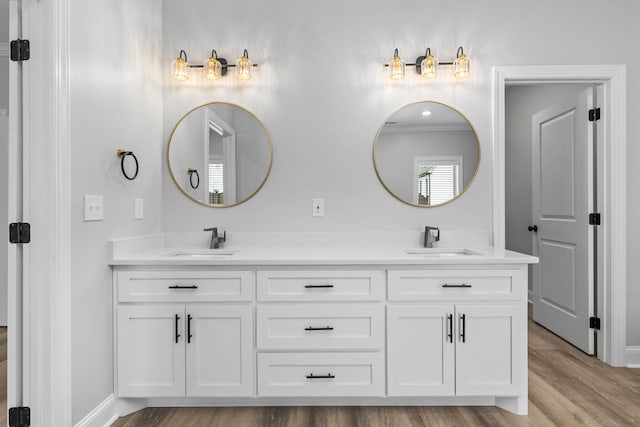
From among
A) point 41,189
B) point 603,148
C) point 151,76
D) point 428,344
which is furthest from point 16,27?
point 603,148

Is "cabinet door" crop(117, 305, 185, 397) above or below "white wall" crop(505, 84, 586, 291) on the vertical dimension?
below

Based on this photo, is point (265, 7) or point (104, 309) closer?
point (104, 309)

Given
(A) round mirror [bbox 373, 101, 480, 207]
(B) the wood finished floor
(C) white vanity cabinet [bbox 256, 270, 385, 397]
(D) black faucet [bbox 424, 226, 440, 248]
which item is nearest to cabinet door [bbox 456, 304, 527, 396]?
(B) the wood finished floor

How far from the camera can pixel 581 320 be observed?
2865 mm

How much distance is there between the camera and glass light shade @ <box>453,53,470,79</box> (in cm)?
251

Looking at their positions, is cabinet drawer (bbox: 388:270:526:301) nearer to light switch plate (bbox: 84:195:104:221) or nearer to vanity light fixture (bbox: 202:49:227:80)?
light switch plate (bbox: 84:195:104:221)

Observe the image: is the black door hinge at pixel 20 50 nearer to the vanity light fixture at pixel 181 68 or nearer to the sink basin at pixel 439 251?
the vanity light fixture at pixel 181 68

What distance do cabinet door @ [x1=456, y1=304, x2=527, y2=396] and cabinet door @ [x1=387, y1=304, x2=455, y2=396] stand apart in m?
0.06

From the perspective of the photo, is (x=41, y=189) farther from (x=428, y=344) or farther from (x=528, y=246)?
(x=528, y=246)

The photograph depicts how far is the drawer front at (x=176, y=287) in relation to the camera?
2014 mm

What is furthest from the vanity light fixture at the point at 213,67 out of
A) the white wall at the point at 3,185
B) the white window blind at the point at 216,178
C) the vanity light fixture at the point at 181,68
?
the white wall at the point at 3,185

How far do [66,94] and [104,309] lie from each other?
104 centimetres

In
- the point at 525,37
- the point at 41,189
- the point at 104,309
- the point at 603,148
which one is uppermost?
the point at 525,37

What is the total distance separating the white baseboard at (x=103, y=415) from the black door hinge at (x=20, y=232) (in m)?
0.86
